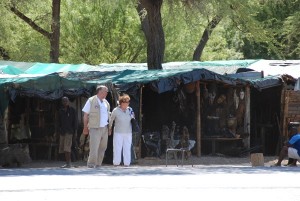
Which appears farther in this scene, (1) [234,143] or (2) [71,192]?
(1) [234,143]

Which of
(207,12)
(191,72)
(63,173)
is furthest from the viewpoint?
(207,12)

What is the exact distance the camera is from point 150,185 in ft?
42.7

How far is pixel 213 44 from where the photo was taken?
49875 millimetres

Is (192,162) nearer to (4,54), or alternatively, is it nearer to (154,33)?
(154,33)

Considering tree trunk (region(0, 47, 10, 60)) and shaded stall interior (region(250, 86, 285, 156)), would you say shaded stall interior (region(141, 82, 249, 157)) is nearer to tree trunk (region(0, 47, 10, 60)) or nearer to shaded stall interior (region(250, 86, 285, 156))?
shaded stall interior (region(250, 86, 285, 156))

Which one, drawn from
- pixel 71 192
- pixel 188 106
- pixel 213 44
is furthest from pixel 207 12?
pixel 213 44

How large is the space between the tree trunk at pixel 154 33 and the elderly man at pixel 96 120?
8.73m

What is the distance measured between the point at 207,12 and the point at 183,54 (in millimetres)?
17691

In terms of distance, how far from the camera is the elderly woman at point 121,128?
60.1 ft

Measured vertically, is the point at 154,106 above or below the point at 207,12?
below

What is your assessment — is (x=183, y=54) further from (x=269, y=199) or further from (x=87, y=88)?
(x=269, y=199)

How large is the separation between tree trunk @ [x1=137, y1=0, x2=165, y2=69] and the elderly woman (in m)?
7.95

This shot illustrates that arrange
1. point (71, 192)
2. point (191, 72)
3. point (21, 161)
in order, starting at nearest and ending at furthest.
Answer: point (71, 192) < point (21, 161) < point (191, 72)

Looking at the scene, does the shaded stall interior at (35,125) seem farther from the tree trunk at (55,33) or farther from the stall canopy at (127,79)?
the tree trunk at (55,33)
